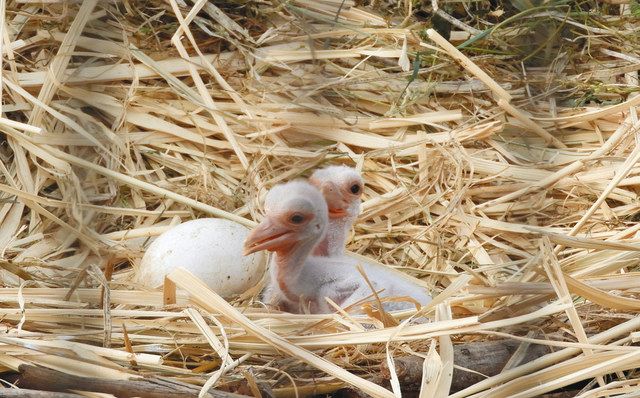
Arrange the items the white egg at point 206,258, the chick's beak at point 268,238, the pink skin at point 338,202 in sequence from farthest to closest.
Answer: the pink skin at point 338,202 → the white egg at point 206,258 → the chick's beak at point 268,238

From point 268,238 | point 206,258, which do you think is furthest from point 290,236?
point 206,258

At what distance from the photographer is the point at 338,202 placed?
2998 mm

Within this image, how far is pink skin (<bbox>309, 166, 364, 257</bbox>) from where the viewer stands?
2996mm

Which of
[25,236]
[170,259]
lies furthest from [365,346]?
[25,236]

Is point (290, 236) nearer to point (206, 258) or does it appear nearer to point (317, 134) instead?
point (206, 258)

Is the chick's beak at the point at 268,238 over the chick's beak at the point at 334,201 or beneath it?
over

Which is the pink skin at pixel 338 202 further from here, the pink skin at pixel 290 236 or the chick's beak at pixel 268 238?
the chick's beak at pixel 268 238

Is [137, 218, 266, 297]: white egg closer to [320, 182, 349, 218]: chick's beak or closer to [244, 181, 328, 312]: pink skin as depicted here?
[244, 181, 328, 312]: pink skin

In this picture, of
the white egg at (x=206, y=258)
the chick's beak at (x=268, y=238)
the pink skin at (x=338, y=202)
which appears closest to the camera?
the chick's beak at (x=268, y=238)

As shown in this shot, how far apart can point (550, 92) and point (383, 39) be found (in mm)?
609

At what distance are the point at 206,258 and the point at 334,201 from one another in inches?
14.8

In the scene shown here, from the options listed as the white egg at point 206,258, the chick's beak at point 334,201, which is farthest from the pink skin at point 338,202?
the white egg at point 206,258

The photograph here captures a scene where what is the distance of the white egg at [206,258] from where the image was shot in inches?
112

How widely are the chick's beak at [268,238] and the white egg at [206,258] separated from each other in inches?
6.1
